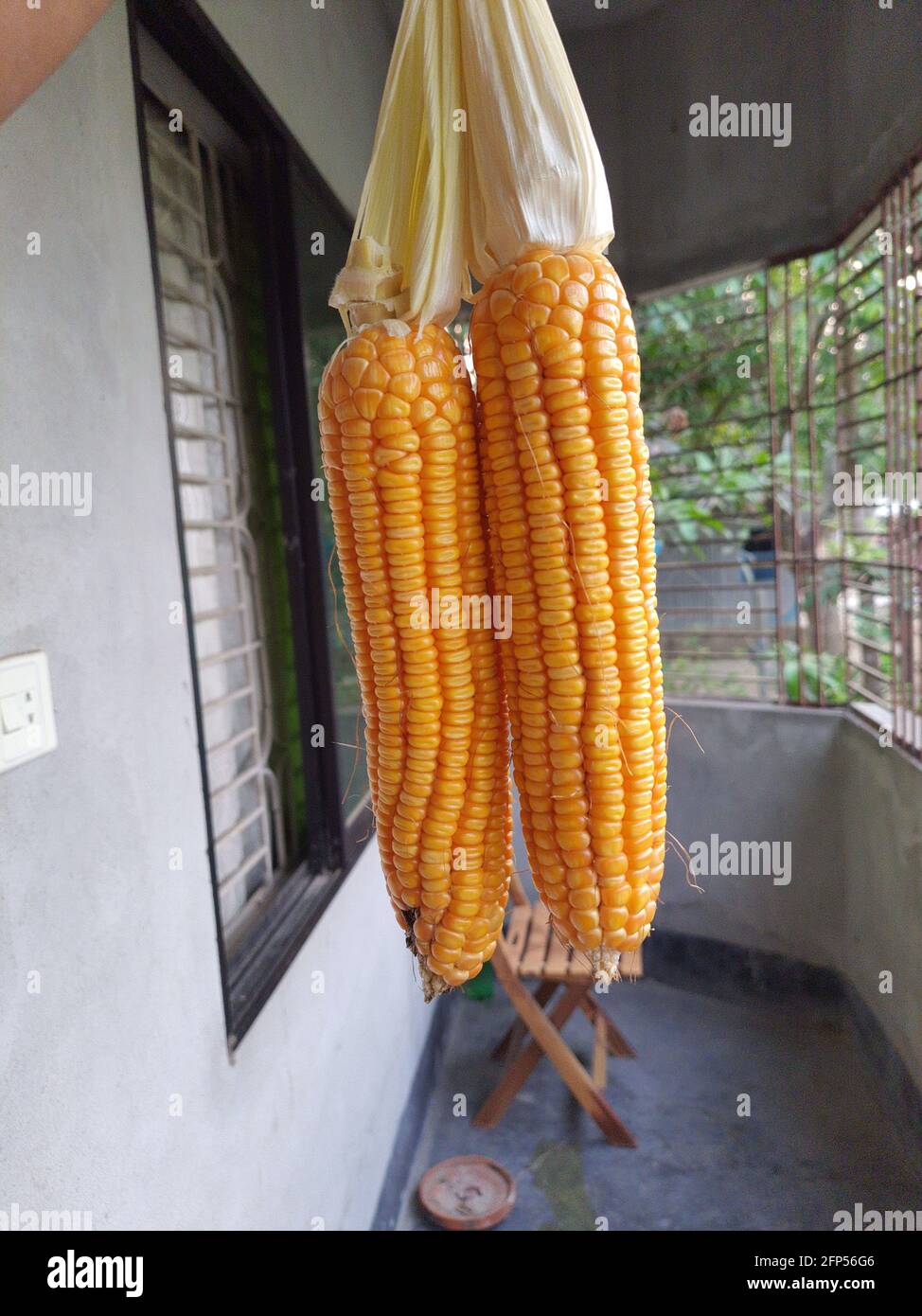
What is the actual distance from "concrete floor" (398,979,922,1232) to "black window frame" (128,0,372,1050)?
4.26ft

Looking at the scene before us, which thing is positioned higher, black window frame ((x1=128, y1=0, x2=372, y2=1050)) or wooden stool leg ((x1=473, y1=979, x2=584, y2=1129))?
black window frame ((x1=128, y1=0, x2=372, y2=1050))

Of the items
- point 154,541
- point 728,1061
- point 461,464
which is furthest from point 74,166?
point 728,1061

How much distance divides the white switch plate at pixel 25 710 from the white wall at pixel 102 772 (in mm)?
26

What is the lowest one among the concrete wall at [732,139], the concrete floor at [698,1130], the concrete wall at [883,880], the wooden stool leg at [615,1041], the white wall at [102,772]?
A: the concrete floor at [698,1130]

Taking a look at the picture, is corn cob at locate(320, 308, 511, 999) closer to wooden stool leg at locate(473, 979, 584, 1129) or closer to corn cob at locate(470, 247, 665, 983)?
corn cob at locate(470, 247, 665, 983)

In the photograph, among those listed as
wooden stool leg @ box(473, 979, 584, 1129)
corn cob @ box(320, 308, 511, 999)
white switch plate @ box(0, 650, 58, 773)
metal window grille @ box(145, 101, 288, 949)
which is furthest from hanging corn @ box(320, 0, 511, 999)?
wooden stool leg @ box(473, 979, 584, 1129)

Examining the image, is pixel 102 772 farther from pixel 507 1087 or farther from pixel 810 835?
pixel 810 835

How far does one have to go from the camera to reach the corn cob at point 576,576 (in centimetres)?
53

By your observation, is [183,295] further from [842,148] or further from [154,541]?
[842,148]

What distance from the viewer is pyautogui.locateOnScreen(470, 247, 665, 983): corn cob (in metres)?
0.53

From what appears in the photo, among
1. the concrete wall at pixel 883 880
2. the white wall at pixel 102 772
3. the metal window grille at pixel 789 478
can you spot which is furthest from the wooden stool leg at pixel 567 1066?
the metal window grille at pixel 789 478

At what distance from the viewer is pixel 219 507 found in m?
1.99

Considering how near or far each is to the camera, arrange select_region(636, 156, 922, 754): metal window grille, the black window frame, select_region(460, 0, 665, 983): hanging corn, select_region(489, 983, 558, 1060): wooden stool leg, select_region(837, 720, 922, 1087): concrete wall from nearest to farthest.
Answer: select_region(460, 0, 665, 983): hanging corn → the black window frame → select_region(837, 720, 922, 1087): concrete wall → select_region(636, 156, 922, 754): metal window grille → select_region(489, 983, 558, 1060): wooden stool leg

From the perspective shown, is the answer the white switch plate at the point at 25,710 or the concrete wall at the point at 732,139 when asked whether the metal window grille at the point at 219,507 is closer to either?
the white switch plate at the point at 25,710
